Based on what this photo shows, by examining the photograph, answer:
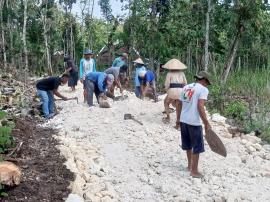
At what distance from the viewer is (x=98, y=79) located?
1193 centimetres

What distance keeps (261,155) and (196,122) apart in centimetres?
238

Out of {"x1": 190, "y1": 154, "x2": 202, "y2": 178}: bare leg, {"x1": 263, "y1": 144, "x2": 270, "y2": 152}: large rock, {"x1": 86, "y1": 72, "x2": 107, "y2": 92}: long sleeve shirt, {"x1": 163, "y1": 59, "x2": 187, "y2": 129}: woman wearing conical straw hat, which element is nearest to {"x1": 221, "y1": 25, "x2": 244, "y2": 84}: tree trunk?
{"x1": 86, "y1": 72, "x2": 107, "y2": 92}: long sleeve shirt

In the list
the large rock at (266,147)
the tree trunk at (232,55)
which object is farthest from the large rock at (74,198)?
the tree trunk at (232,55)

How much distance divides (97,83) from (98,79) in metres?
0.11

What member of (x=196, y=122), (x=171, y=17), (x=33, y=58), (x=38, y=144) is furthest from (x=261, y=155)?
(x=33, y=58)

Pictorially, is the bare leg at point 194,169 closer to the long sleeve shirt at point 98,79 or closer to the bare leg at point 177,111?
the bare leg at point 177,111

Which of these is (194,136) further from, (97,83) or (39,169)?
(97,83)

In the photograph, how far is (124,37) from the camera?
28516 mm

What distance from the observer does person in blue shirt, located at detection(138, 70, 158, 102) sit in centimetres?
1323

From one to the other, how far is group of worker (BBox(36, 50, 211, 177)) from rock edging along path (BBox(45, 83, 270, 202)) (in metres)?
0.40

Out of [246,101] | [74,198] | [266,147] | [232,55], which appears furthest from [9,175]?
[232,55]

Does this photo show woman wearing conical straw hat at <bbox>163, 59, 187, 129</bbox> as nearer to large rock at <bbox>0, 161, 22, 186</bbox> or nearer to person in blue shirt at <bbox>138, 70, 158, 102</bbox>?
person in blue shirt at <bbox>138, 70, 158, 102</bbox>

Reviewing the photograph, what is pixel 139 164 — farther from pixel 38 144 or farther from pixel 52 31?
pixel 52 31

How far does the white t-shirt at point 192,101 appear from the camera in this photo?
712cm
